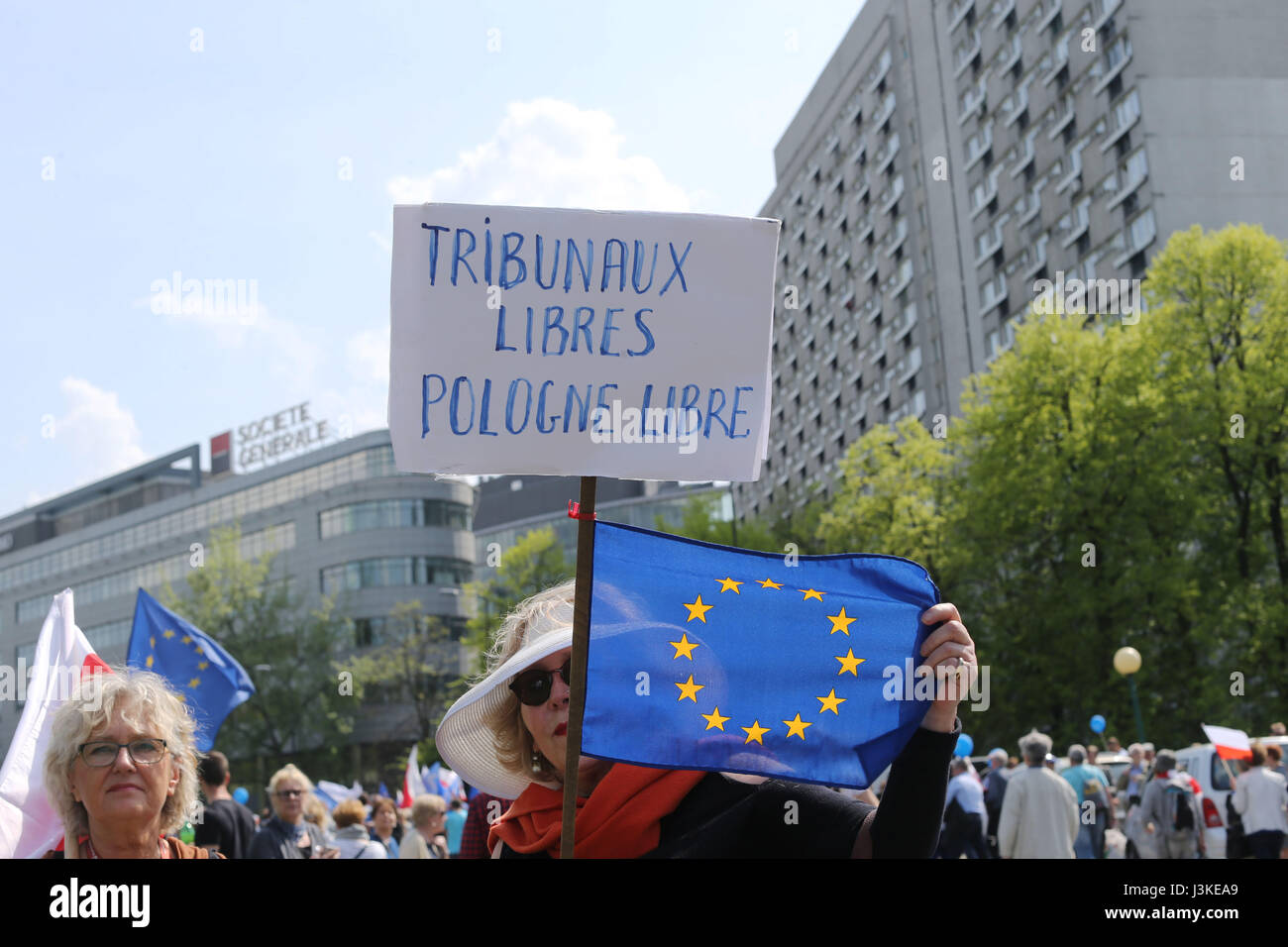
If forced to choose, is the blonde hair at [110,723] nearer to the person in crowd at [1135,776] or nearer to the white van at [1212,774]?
the white van at [1212,774]

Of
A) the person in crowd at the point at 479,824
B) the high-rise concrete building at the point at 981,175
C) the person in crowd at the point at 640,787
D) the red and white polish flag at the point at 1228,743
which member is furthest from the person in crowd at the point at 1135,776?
the high-rise concrete building at the point at 981,175

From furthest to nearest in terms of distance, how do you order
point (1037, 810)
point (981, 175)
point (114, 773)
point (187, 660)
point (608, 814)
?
point (981, 175) → point (1037, 810) → point (187, 660) → point (114, 773) → point (608, 814)

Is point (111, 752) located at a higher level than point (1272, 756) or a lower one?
higher

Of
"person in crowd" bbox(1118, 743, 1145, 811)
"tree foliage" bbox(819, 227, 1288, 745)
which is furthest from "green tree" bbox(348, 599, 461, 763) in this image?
"person in crowd" bbox(1118, 743, 1145, 811)

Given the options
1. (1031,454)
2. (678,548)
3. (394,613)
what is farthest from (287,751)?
(678,548)

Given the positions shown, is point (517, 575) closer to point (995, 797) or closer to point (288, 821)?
point (995, 797)

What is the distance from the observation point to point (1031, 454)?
3422cm

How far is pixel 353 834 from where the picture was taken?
366 inches

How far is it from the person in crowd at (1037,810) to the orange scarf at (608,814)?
9105mm

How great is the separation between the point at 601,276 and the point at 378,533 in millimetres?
72942

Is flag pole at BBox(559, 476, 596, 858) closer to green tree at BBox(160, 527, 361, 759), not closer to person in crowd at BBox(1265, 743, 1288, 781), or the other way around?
person in crowd at BBox(1265, 743, 1288, 781)

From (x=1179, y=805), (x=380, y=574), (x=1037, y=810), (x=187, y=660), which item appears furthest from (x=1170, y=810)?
(x=380, y=574)

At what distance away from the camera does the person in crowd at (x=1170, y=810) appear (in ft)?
45.1

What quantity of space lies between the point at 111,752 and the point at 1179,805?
499 inches
